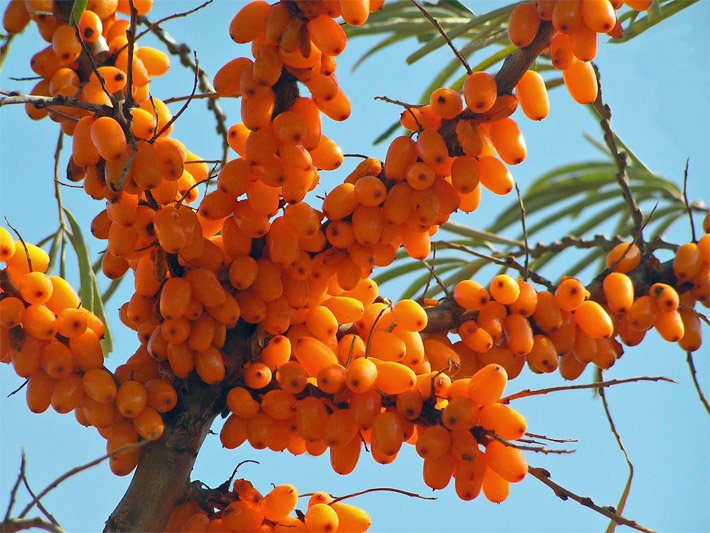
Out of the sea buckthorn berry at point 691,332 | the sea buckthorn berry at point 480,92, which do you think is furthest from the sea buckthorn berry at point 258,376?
the sea buckthorn berry at point 691,332

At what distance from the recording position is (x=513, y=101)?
1.33 metres

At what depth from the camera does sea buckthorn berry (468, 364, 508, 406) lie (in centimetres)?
123

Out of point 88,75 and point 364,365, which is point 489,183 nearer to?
point 364,365

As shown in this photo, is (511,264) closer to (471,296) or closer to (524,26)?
(471,296)

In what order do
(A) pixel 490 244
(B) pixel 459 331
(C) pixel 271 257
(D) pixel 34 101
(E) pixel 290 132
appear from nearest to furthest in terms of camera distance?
1. (D) pixel 34 101
2. (E) pixel 290 132
3. (C) pixel 271 257
4. (B) pixel 459 331
5. (A) pixel 490 244

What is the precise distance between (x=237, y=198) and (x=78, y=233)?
22.1 inches

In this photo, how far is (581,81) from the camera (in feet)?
4.53

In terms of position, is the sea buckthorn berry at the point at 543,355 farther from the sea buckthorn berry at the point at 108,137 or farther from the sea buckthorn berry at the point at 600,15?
the sea buckthorn berry at the point at 108,137

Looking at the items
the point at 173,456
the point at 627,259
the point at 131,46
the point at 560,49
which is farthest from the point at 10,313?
the point at 627,259

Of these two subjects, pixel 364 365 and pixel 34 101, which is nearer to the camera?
pixel 34 101

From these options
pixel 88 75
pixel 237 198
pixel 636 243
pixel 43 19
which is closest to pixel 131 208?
pixel 237 198

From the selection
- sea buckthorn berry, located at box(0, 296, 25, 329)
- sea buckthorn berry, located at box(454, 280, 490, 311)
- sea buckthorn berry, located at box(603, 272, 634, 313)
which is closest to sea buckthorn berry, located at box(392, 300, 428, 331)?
sea buckthorn berry, located at box(454, 280, 490, 311)

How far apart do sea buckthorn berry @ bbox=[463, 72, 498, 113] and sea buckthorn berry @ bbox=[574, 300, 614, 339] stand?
367mm

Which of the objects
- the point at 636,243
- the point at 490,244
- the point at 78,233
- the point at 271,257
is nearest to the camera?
the point at 271,257
